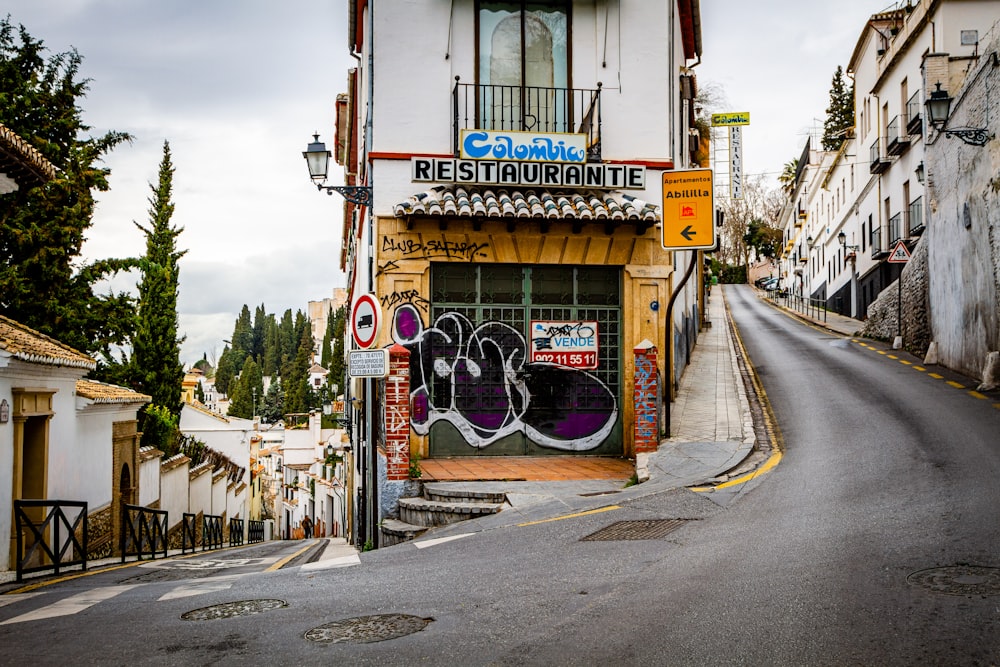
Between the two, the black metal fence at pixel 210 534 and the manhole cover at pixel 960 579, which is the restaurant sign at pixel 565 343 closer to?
the manhole cover at pixel 960 579

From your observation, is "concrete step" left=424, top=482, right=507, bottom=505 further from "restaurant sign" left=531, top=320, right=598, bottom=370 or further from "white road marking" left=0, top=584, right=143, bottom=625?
"white road marking" left=0, top=584, right=143, bottom=625

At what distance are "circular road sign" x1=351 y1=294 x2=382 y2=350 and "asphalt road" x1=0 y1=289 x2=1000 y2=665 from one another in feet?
9.64

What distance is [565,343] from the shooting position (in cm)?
1419

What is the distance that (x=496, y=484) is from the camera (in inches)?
460

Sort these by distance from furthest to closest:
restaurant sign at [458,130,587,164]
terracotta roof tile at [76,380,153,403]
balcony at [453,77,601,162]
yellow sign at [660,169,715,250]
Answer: terracotta roof tile at [76,380,153,403], balcony at [453,77,601,162], restaurant sign at [458,130,587,164], yellow sign at [660,169,715,250]

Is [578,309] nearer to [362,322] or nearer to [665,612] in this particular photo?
[362,322]

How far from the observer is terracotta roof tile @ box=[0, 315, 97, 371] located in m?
11.7

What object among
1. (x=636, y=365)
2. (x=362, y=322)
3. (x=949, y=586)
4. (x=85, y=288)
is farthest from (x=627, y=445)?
(x=85, y=288)

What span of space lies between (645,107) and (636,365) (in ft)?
15.2

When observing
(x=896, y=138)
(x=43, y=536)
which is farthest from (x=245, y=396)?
(x=43, y=536)

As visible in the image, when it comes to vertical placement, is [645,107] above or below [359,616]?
above

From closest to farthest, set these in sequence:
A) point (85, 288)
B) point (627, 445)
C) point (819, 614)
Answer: point (819, 614)
point (627, 445)
point (85, 288)

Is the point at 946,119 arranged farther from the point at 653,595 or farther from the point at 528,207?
the point at 653,595

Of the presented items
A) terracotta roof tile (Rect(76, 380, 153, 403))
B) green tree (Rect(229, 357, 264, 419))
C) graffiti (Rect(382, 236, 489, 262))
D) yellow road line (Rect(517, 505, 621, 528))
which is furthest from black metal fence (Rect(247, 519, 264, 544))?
green tree (Rect(229, 357, 264, 419))
